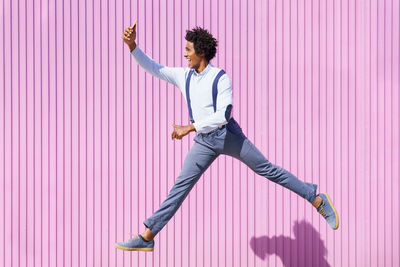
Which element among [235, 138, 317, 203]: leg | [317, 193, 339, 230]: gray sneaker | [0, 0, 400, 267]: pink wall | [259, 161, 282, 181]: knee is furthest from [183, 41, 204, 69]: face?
[317, 193, 339, 230]: gray sneaker

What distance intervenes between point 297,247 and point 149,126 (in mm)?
1738

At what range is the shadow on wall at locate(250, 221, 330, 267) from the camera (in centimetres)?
454

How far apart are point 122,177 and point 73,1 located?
1.63m

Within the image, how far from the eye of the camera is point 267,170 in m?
3.62

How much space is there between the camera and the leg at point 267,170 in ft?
11.7

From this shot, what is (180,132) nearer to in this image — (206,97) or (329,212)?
(206,97)

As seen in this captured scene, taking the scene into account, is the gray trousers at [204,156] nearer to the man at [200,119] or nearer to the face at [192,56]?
the man at [200,119]

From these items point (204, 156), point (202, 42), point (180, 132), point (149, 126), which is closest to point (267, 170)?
point (204, 156)

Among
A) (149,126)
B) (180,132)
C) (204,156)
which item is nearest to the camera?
(180,132)

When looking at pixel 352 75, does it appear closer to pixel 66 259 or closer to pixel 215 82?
pixel 215 82

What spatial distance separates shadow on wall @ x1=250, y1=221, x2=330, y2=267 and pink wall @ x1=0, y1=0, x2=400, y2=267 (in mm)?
14

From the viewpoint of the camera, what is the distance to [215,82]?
3369 millimetres

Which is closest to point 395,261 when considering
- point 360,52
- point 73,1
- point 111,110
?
point 360,52

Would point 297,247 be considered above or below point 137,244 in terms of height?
below
